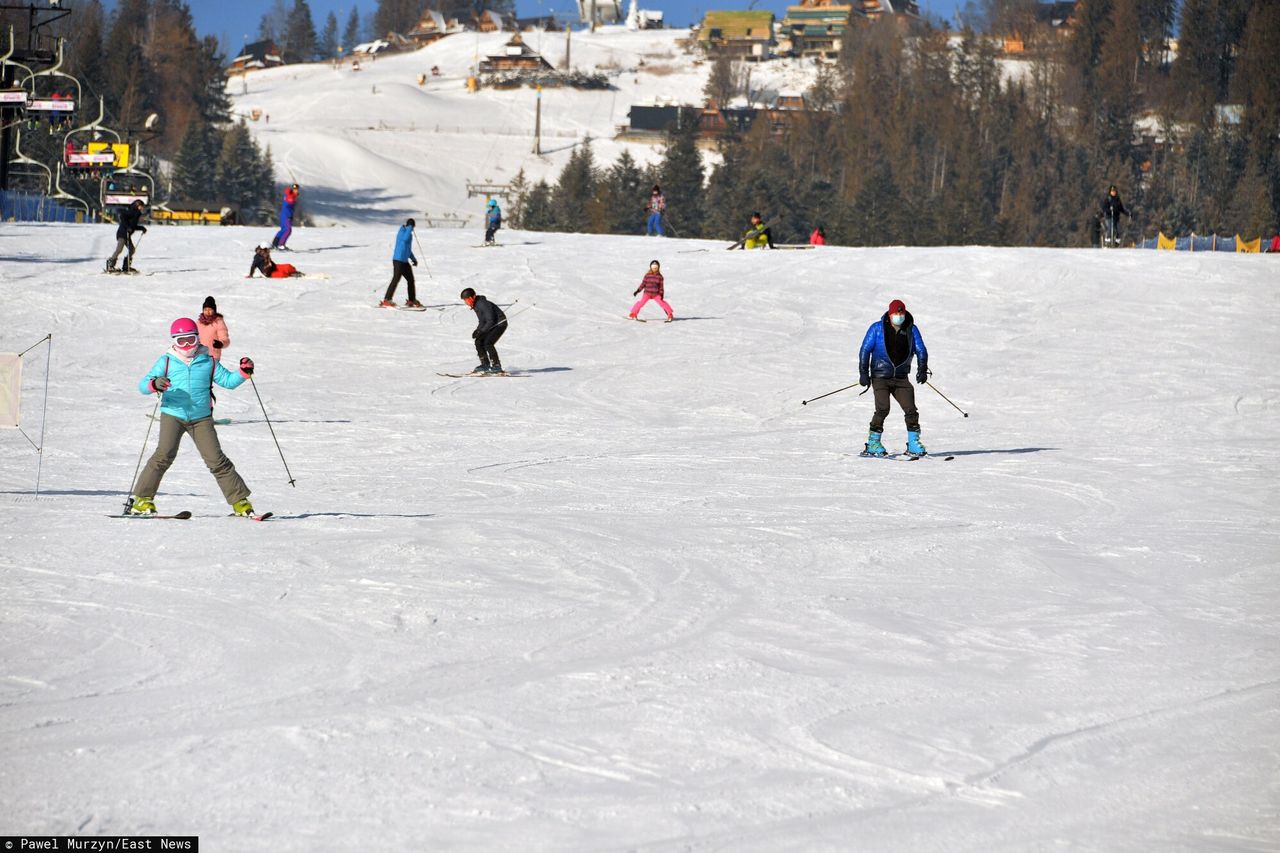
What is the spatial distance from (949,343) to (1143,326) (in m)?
3.56

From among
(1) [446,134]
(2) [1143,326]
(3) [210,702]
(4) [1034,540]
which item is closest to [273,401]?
(4) [1034,540]

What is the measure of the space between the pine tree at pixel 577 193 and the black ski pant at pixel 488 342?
55526 mm

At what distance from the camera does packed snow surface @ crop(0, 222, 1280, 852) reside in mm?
4680

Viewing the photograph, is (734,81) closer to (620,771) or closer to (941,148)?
(941,148)

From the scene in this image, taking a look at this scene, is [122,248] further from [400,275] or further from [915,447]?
[915,447]

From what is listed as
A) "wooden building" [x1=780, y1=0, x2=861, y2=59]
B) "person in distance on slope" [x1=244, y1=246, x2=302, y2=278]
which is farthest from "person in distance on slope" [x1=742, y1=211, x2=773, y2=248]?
"wooden building" [x1=780, y1=0, x2=861, y2=59]

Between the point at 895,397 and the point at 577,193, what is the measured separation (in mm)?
69811

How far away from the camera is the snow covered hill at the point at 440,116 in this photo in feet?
302

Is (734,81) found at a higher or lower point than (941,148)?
higher

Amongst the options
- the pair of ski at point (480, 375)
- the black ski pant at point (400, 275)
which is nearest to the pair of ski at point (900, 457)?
the pair of ski at point (480, 375)

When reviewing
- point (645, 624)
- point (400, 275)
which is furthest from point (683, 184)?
point (645, 624)

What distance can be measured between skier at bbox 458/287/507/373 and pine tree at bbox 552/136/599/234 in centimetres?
5544

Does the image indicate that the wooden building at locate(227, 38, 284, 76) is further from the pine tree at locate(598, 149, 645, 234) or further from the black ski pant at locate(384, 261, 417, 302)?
the black ski pant at locate(384, 261, 417, 302)

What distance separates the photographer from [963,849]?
4410mm
